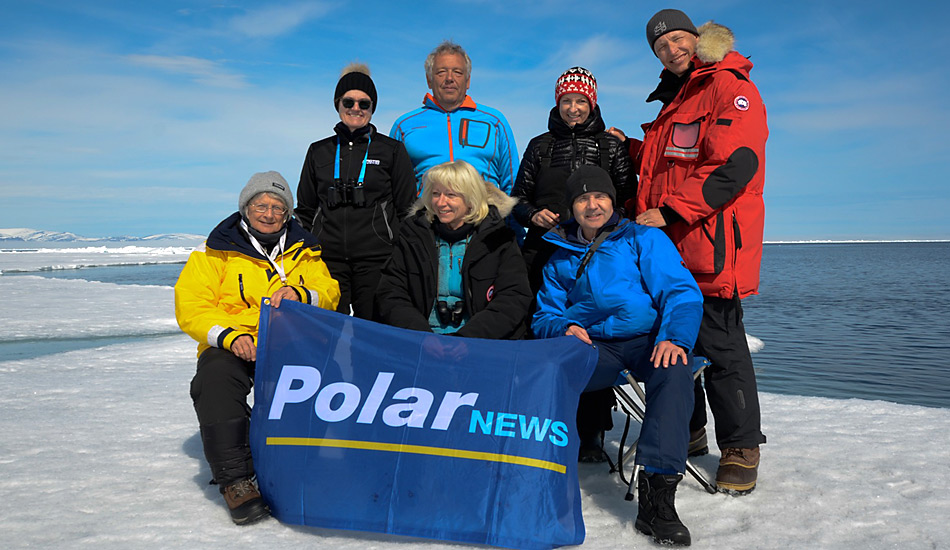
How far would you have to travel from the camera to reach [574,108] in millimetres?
3684

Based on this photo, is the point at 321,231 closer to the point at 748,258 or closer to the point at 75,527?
the point at 75,527

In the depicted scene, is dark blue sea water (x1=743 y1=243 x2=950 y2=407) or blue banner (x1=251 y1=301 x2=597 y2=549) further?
dark blue sea water (x1=743 y1=243 x2=950 y2=407)

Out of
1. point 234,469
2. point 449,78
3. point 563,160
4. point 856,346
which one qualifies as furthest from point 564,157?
point 856,346

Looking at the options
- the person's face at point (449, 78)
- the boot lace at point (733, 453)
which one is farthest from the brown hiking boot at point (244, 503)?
the person's face at point (449, 78)

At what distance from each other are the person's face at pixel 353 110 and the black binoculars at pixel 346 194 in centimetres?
37

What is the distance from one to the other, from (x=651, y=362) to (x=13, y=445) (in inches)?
163

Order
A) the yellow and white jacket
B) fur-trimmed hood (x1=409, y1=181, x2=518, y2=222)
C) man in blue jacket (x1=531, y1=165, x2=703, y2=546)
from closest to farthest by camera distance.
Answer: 1. man in blue jacket (x1=531, y1=165, x2=703, y2=546)
2. the yellow and white jacket
3. fur-trimmed hood (x1=409, y1=181, x2=518, y2=222)

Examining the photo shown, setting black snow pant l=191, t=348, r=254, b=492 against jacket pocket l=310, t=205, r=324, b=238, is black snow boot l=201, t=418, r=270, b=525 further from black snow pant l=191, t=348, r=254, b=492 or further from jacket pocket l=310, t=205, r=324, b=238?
jacket pocket l=310, t=205, r=324, b=238

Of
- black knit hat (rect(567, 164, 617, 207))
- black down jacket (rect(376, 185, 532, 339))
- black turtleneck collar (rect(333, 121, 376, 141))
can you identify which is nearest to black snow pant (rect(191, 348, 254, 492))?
black down jacket (rect(376, 185, 532, 339))

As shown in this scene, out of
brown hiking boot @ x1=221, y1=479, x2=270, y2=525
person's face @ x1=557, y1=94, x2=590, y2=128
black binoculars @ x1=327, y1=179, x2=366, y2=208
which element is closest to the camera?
brown hiking boot @ x1=221, y1=479, x2=270, y2=525

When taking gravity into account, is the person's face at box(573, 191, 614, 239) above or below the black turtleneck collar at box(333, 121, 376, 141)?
below

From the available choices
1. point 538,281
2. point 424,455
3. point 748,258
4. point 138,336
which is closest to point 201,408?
point 424,455

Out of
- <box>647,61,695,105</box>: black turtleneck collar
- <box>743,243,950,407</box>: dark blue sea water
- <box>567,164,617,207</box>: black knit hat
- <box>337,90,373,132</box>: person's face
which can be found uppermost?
<box>647,61,695,105</box>: black turtleneck collar

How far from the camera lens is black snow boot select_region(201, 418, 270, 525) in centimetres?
279
